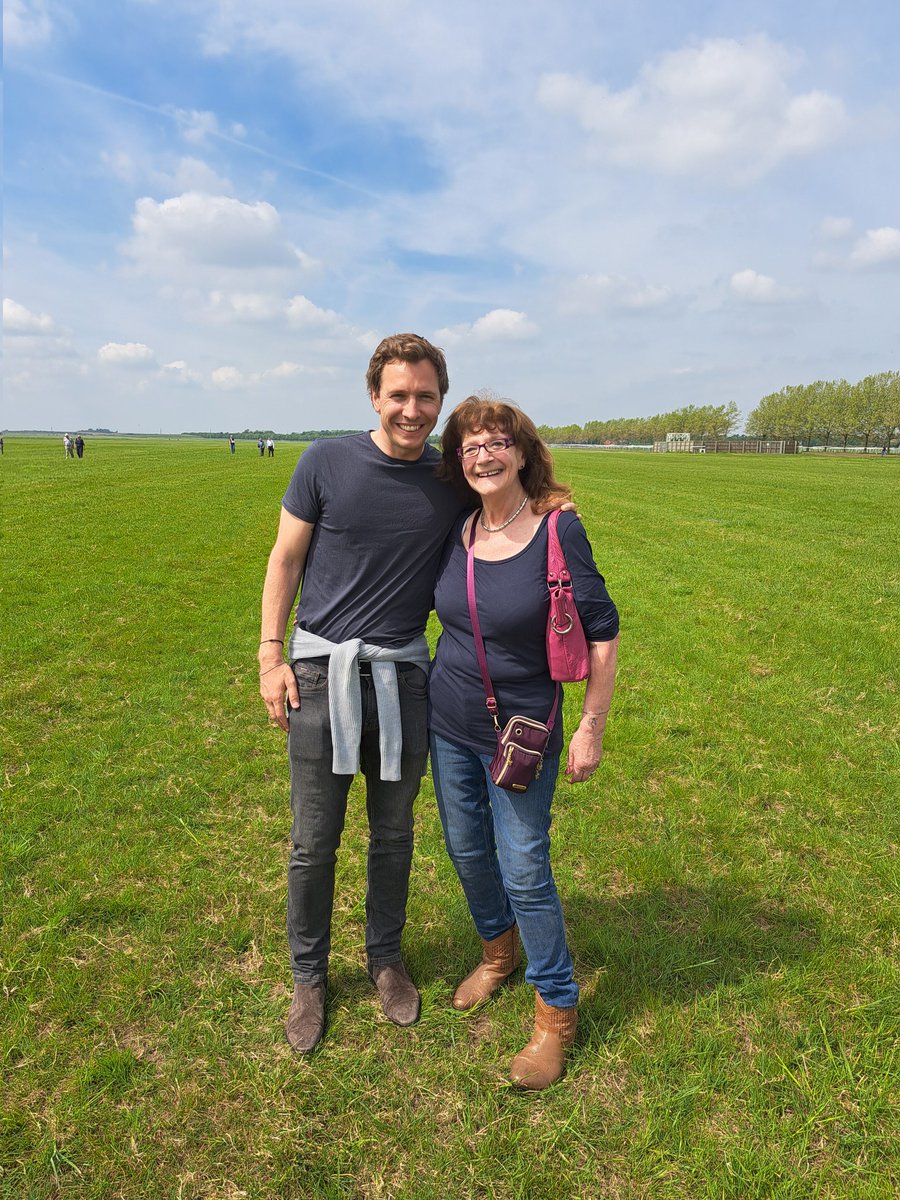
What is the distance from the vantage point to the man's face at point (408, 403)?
2.73 m

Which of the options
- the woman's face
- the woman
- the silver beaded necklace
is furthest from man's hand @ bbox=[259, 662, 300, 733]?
the woman's face

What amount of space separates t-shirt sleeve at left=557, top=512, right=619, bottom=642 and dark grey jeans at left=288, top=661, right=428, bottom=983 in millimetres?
861

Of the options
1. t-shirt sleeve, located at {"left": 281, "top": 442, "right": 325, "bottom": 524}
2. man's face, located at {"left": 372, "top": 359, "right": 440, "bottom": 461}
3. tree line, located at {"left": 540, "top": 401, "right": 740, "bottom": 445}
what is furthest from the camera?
tree line, located at {"left": 540, "top": 401, "right": 740, "bottom": 445}

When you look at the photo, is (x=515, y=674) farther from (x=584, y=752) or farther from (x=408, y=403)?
(x=408, y=403)

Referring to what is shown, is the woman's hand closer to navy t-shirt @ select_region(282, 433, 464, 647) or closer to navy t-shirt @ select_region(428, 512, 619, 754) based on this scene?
navy t-shirt @ select_region(428, 512, 619, 754)

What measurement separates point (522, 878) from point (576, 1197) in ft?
3.58

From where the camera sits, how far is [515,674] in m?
2.66

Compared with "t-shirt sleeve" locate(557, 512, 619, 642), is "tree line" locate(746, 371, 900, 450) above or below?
above

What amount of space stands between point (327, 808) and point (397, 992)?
108cm

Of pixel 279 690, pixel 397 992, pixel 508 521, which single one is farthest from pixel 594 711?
pixel 397 992

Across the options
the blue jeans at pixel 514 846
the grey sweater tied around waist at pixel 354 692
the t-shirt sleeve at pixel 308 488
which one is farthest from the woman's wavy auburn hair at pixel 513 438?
the blue jeans at pixel 514 846

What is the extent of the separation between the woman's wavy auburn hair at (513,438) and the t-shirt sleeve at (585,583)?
14 centimetres

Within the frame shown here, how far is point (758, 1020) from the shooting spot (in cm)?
316

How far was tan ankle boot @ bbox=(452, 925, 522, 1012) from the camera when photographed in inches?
129
